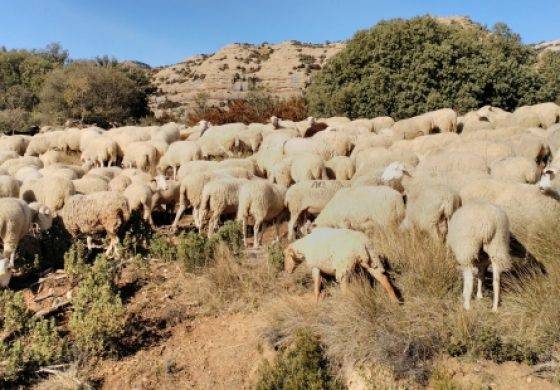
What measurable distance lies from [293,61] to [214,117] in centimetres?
3235

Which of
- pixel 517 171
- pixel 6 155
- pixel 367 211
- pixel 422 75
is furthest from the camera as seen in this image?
pixel 422 75

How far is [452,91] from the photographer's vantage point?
23047mm

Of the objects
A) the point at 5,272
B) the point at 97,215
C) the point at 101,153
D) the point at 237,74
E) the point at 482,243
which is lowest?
the point at 5,272

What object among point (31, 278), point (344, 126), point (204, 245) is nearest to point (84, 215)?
point (31, 278)

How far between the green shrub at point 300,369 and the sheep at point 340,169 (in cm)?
652

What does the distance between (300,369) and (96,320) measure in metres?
2.84

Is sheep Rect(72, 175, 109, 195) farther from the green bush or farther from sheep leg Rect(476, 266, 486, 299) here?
the green bush

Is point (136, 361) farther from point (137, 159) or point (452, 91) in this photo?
point (452, 91)

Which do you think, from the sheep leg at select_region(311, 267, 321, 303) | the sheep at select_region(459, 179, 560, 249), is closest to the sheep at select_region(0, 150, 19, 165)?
the sheep leg at select_region(311, 267, 321, 303)

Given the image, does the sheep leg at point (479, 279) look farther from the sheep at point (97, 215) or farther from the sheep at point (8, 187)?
the sheep at point (8, 187)

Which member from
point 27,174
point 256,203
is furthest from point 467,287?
point 27,174

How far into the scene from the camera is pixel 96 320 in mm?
6297

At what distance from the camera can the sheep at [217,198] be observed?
9.57 meters

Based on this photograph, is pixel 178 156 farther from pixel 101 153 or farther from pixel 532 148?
pixel 532 148
